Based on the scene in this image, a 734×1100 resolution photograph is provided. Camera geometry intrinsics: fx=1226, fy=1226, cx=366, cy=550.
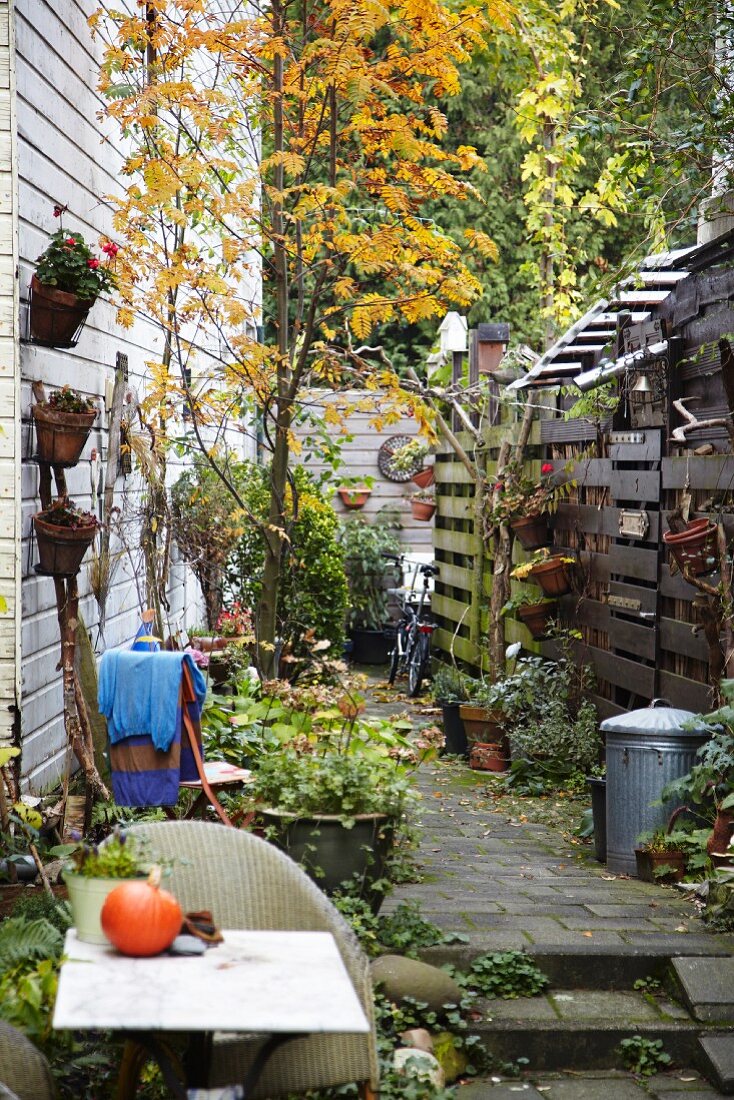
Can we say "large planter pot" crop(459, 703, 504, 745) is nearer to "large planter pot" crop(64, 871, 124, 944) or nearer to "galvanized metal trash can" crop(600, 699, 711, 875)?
"galvanized metal trash can" crop(600, 699, 711, 875)

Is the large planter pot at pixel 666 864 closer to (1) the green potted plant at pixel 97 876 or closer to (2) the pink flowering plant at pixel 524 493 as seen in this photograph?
(1) the green potted plant at pixel 97 876

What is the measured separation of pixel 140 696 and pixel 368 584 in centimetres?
1034

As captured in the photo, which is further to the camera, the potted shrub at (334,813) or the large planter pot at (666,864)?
the large planter pot at (666,864)

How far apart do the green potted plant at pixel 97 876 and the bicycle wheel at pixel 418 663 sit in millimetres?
9766

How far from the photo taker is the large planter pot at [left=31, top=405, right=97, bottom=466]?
205 inches

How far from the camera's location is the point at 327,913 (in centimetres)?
303

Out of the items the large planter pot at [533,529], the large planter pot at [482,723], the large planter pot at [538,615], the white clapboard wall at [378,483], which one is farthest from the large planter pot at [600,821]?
the white clapboard wall at [378,483]

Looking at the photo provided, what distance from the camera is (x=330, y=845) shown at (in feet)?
14.5

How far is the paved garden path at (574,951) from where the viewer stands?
400 centimetres

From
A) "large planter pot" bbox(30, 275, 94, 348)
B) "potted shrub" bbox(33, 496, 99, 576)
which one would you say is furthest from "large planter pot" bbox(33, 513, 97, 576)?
"large planter pot" bbox(30, 275, 94, 348)

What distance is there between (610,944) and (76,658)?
265cm

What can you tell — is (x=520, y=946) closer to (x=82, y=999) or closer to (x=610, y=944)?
(x=610, y=944)

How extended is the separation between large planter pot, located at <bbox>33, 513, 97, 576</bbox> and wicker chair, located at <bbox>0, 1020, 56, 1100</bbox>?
2.64 metres

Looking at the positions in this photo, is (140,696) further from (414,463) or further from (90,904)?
(414,463)
